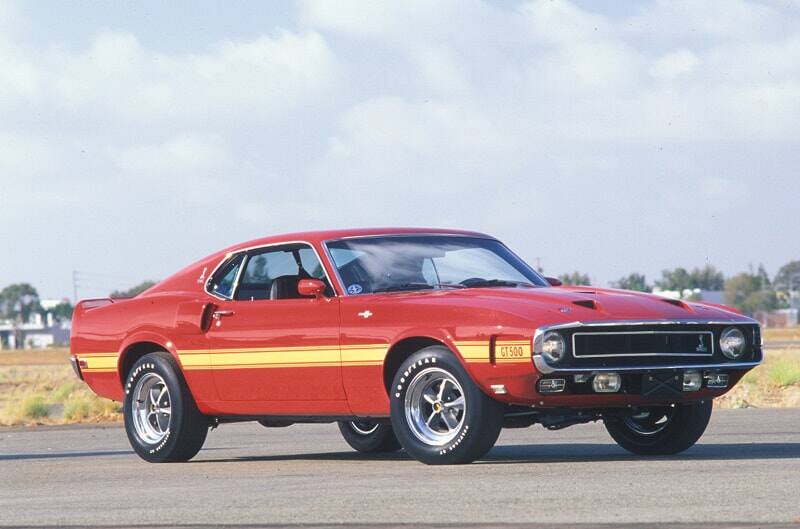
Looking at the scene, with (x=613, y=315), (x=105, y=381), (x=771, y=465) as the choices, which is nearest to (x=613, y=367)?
(x=613, y=315)

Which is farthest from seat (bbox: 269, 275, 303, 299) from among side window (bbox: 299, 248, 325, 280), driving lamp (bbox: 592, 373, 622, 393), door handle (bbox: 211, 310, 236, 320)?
driving lamp (bbox: 592, 373, 622, 393)

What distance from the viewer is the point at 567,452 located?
1181 centimetres

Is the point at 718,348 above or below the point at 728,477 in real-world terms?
above

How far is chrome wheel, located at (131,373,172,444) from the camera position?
1226cm

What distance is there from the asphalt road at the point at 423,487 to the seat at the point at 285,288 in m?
1.18

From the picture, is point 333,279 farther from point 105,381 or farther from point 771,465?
point 771,465

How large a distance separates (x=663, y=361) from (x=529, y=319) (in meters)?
0.97

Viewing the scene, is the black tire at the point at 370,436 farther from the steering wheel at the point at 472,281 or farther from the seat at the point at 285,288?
the steering wheel at the point at 472,281

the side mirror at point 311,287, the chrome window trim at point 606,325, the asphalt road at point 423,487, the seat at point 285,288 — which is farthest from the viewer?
the seat at point 285,288

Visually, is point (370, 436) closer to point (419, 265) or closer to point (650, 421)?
point (419, 265)

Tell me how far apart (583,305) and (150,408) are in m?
3.73

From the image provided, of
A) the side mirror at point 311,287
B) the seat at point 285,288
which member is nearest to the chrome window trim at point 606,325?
the side mirror at point 311,287

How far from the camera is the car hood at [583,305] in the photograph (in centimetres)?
1013

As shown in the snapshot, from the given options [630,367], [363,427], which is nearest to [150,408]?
[363,427]
